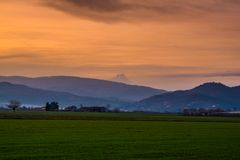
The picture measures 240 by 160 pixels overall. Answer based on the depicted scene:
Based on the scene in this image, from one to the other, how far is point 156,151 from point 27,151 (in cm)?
906

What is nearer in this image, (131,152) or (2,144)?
(131,152)

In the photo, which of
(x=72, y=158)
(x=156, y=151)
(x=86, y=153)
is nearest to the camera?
(x=72, y=158)

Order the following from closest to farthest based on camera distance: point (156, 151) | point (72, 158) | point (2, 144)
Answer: point (72, 158) < point (156, 151) < point (2, 144)

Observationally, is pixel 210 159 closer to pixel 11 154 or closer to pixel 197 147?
pixel 197 147

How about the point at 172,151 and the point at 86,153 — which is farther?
the point at 172,151

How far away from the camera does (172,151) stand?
41.2m

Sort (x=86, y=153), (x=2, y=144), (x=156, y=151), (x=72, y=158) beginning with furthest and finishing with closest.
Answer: (x=2, y=144) < (x=156, y=151) < (x=86, y=153) < (x=72, y=158)

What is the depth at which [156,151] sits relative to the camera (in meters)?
41.1

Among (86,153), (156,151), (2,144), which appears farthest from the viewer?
(2,144)

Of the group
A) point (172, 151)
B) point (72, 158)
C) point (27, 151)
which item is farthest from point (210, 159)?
point (27, 151)

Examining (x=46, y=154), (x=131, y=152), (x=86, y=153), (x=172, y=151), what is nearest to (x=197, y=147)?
(x=172, y=151)

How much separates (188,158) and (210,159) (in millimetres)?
1404

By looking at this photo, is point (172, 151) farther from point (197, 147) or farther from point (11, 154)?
point (11, 154)

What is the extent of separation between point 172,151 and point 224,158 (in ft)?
19.1
